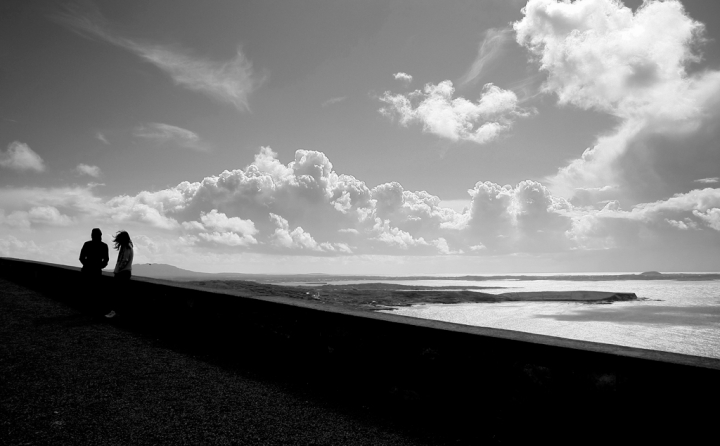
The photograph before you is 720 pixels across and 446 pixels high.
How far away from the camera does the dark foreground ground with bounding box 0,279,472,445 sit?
2934 millimetres

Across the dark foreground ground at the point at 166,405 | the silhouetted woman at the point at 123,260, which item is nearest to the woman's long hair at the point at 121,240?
the silhouetted woman at the point at 123,260

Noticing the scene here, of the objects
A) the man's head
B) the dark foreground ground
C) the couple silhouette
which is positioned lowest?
the dark foreground ground

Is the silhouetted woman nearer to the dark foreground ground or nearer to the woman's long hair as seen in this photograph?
the woman's long hair

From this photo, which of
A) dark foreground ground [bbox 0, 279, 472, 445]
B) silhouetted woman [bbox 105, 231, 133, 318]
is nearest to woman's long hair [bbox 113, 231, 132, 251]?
silhouetted woman [bbox 105, 231, 133, 318]

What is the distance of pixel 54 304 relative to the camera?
9.53 meters

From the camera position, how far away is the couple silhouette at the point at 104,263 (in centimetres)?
835

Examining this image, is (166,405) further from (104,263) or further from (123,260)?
(104,263)

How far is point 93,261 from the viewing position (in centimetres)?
884

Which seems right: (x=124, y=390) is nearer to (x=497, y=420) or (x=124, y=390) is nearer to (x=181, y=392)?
(x=181, y=392)

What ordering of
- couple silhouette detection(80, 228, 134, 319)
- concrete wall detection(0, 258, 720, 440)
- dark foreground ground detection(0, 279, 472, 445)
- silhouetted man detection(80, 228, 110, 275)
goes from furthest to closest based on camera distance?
silhouetted man detection(80, 228, 110, 275), couple silhouette detection(80, 228, 134, 319), dark foreground ground detection(0, 279, 472, 445), concrete wall detection(0, 258, 720, 440)

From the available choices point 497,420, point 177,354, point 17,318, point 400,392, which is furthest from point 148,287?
point 497,420

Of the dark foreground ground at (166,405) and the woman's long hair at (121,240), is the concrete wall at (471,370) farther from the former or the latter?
the woman's long hair at (121,240)

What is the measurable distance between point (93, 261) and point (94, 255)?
0.42 feet

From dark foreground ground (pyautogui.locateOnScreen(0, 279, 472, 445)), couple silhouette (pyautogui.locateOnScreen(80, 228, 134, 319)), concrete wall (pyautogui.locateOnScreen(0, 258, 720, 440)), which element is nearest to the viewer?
concrete wall (pyautogui.locateOnScreen(0, 258, 720, 440))
